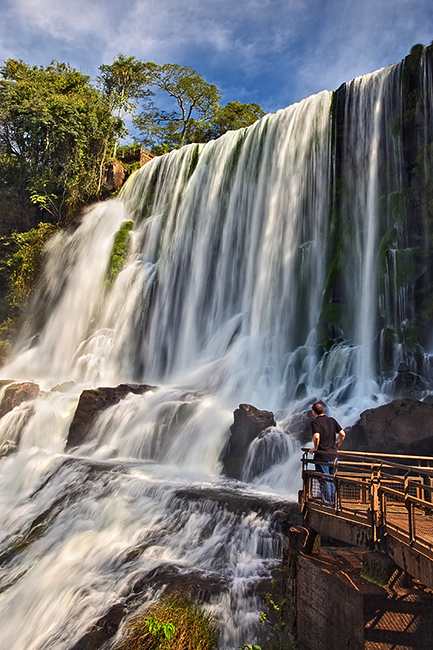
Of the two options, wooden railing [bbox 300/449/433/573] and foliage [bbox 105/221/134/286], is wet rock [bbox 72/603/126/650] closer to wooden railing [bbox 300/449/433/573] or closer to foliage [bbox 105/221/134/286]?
wooden railing [bbox 300/449/433/573]

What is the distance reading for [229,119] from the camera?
3828 centimetres

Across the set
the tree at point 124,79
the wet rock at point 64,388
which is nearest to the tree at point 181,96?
the tree at point 124,79

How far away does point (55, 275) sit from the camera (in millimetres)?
26906

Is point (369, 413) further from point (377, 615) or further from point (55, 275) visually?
point (55, 275)

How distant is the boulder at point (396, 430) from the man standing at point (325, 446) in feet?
13.0

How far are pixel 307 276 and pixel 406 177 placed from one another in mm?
5000

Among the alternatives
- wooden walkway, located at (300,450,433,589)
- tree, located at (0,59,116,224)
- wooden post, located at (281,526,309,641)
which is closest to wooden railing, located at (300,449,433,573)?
wooden walkway, located at (300,450,433,589)

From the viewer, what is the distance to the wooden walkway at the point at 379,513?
4.29m

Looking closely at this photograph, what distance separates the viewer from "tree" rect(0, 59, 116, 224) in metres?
29.3

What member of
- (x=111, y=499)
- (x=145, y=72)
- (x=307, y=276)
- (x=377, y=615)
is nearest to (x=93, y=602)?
(x=111, y=499)

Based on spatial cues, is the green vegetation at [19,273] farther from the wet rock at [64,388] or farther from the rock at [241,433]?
the rock at [241,433]

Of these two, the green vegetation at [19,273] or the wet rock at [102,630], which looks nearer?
the wet rock at [102,630]

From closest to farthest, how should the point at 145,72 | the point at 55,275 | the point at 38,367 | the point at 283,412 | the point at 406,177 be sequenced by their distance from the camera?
the point at 283,412, the point at 406,177, the point at 38,367, the point at 55,275, the point at 145,72

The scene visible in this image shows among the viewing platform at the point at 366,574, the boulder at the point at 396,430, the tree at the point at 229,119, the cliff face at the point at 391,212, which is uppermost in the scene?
the tree at the point at 229,119
